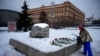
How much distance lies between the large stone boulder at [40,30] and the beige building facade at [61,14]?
133 mm

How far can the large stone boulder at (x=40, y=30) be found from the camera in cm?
318

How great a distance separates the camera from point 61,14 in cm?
298

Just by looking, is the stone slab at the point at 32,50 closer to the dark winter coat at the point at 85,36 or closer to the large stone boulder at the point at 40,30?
the dark winter coat at the point at 85,36

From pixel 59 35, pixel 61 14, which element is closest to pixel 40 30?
pixel 59 35

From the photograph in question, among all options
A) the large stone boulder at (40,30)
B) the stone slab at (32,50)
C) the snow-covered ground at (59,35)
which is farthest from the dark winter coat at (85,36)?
the large stone boulder at (40,30)

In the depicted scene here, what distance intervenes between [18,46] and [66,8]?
125 cm

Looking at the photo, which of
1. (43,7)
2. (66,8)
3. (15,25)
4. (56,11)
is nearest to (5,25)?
(15,25)

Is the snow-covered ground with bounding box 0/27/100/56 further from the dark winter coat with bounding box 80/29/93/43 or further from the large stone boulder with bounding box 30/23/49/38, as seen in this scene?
the dark winter coat with bounding box 80/29/93/43

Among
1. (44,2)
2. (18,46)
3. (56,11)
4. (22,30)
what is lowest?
(18,46)

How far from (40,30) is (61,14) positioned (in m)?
0.63

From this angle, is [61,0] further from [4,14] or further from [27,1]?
[4,14]

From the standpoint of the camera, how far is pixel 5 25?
113 inches

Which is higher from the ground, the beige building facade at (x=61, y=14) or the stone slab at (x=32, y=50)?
the beige building facade at (x=61, y=14)

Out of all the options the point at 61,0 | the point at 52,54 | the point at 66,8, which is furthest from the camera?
the point at 61,0
